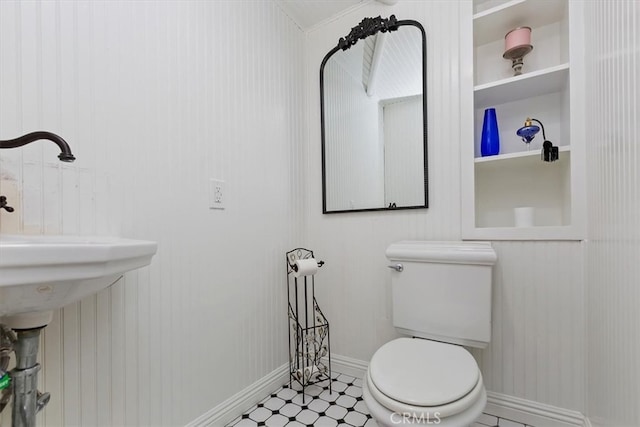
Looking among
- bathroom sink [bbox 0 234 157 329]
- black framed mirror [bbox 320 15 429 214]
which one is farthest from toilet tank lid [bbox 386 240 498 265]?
bathroom sink [bbox 0 234 157 329]

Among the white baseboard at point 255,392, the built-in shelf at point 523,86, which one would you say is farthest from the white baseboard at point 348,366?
the built-in shelf at point 523,86

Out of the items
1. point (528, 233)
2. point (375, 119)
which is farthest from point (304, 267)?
point (528, 233)

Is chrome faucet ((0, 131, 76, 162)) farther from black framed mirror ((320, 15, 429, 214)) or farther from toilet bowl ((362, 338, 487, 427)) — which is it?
black framed mirror ((320, 15, 429, 214))

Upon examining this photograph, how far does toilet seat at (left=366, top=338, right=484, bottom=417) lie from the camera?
2.72ft

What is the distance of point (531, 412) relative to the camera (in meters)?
1.28

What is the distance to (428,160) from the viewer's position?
151 centimetres

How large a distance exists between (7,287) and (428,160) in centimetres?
152

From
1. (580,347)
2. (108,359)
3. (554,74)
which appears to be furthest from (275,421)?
(554,74)

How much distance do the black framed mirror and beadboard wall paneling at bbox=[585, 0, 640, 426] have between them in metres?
0.63

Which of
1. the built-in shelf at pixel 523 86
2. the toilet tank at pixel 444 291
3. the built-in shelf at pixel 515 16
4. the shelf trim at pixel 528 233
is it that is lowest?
the toilet tank at pixel 444 291

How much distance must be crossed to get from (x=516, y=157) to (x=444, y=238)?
0.47m

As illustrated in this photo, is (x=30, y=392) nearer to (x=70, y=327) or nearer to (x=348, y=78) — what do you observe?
(x=70, y=327)

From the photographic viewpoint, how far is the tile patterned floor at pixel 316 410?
1296 mm

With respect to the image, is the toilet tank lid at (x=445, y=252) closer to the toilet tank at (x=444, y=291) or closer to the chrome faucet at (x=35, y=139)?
the toilet tank at (x=444, y=291)
